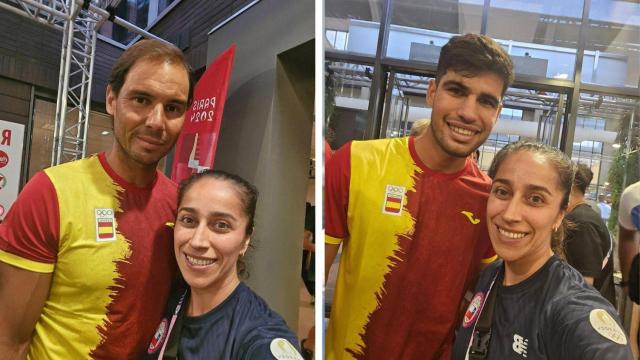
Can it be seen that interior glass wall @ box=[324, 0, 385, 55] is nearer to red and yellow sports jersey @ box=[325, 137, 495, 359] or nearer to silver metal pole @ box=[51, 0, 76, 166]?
red and yellow sports jersey @ box=[325, 137, 495, 359]

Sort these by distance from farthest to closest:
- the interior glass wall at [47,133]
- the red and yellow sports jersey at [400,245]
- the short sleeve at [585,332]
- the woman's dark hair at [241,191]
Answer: the interior glass wall at [47,133] < the woman's dark hair at [241,191] < the red and yellow sports jersey at [400,245] < the short sleeve at [585,332]

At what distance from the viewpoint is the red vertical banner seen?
2.35 ft

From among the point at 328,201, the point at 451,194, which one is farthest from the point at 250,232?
the point at 451,194

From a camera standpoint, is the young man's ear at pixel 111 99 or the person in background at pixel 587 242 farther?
the young man's ear at pixel 111 99

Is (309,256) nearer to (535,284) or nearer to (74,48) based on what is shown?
(535,284)

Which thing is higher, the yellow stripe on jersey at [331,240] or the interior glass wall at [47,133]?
the interior glass wall at [47,133]

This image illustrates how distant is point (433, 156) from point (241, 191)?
302 millimetres

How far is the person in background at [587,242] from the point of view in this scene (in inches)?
17.6

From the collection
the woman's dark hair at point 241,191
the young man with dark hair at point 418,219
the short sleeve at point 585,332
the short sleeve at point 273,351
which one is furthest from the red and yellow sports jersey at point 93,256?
the short sleeve at point 585,332

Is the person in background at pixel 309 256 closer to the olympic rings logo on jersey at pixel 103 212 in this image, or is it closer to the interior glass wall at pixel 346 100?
the interior glass wall at pixel 346 100

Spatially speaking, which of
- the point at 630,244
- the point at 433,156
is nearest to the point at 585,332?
the point at 630,244

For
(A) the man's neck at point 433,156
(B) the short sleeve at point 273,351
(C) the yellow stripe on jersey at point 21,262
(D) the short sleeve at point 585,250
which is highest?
(A) the man's neck at point 433,156

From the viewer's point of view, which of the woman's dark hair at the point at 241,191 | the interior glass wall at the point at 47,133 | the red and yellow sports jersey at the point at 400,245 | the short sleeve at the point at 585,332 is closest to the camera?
the short sleeve at the point at 585,332

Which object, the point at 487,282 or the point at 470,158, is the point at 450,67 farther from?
the point at 487,282
